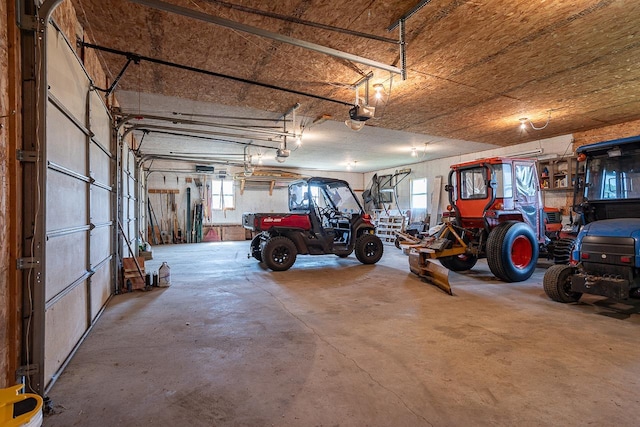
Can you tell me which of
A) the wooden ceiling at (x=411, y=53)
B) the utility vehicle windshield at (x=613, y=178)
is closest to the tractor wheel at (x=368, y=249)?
the wooden ceiling at (x=411, y=53)

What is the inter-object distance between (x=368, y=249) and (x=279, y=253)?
6.16ft

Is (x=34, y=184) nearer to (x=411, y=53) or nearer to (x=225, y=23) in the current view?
(x=225, y=23)

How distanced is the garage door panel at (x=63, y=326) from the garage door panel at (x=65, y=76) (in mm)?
1425

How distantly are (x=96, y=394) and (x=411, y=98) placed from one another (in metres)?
4.84

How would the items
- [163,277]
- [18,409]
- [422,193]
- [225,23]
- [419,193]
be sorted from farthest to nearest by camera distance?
[419,193] < [422,193] < [163,277] < [225,23] < [18,409]

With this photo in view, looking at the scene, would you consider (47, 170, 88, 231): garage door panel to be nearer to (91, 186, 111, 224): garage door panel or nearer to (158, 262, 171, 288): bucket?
(91, 186, 111, 224): garage door panel

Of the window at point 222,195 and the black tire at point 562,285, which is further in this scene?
the window at point 222,195

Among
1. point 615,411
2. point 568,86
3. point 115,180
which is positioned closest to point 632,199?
point 568,86

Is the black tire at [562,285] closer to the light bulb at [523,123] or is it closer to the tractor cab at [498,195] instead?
the tractor cab at [498,195]

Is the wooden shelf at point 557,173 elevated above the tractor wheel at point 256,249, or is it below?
above

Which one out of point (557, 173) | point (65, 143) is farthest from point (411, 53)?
point (557, 173)

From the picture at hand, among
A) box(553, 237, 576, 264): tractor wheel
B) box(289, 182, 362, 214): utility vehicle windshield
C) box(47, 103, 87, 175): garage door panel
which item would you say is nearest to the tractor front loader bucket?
box(289, 182, 362, 214): utility vehicle windshield

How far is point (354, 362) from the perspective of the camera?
2217 millimetres

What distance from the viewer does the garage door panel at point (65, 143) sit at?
1.95 metres
